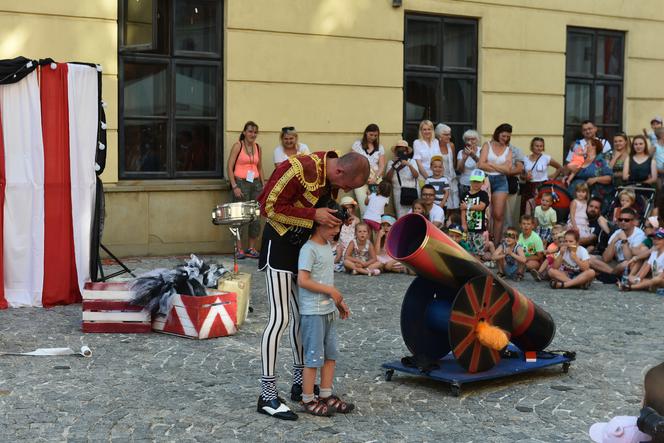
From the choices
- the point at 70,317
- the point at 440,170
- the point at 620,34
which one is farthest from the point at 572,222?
the point at 70,317

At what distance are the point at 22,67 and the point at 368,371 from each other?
14.9 feet

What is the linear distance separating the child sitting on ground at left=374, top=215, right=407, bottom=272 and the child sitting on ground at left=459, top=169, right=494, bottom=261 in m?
0.95

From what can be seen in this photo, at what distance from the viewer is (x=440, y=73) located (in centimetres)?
1539

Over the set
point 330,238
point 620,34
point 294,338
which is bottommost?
point 294,338

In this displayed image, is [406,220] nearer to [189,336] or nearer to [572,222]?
[189,336]

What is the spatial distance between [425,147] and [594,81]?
3960 millimetres

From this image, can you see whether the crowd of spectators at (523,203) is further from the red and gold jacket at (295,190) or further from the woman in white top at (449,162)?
the red and gold jacket at (295,190)

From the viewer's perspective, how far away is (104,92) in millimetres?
12727

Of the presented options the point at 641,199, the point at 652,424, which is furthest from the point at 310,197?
the point at 641,199

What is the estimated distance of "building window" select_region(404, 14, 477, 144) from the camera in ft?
49.8

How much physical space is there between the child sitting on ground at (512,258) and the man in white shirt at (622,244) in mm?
837

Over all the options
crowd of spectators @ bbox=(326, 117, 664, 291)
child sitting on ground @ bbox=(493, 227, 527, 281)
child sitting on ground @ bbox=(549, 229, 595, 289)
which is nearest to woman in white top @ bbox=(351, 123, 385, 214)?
crowd of spectators @ bbox=(326, 117, 664, 291)

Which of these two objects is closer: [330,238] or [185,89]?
[330,238]

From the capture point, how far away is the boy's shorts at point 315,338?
603 cm
